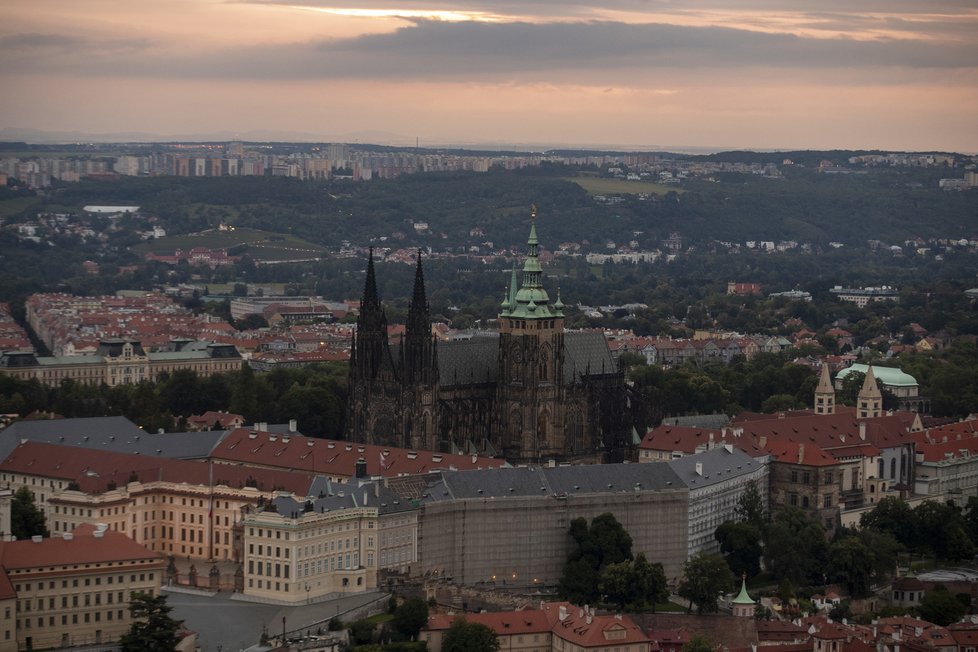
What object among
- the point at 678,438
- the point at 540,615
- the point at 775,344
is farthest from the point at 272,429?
the point at 775,344

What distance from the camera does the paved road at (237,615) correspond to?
78.0 metres

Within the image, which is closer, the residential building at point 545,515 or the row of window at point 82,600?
the row of window at point 82,600

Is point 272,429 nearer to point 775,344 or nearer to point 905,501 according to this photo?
point 905,501

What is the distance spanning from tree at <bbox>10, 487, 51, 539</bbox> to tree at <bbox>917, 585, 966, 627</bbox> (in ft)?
109

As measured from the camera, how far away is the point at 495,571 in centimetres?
9025

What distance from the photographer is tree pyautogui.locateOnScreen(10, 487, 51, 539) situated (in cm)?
8681

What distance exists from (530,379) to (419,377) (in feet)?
20.0

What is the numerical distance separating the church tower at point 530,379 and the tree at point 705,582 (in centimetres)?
2412

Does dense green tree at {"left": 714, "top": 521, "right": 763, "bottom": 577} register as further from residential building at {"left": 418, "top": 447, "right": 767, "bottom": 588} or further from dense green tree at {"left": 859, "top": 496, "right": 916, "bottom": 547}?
dense green tree at {"left": 859, "top": 496, "right": 916, "bottom": 547}

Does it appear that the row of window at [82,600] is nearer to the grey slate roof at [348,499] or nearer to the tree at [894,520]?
the grey slate roof at [348,499]

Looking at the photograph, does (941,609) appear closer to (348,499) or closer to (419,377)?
(348,499)

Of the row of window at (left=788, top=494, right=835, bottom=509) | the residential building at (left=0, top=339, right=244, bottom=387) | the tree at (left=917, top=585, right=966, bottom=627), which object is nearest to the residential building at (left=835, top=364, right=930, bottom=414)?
the row of window at (left=788, top=494, right=835, bottom=509)

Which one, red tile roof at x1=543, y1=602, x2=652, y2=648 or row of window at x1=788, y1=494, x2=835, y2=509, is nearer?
red tile roof at x1=543, y1=602, x2=652, y2=648

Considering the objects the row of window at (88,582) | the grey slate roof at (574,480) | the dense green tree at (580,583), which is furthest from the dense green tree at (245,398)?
the row of window at (88,582)
